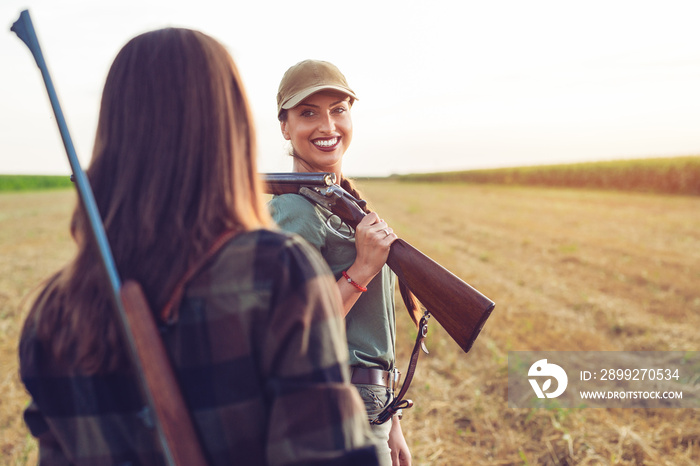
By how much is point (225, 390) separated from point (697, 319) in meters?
7.66

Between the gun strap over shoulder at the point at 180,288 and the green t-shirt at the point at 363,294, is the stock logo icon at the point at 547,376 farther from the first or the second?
the gun strap over shoulder at the point at 180,288

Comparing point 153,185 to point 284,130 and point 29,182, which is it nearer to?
point 284,130

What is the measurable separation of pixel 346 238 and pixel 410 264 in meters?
0.30

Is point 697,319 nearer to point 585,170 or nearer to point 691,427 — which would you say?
point 691,427

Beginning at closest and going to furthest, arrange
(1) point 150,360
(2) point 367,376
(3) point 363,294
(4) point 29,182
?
(1) point 150,360 < (2) point 367,376 < (3) point 363,294 < (4) point 29,182

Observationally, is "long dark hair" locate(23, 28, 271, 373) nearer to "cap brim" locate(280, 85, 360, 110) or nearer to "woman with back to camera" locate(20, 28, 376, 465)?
"woman with back to camera" locate(20, 28, 376, 465)

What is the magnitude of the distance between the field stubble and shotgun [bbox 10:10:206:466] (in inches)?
11.8

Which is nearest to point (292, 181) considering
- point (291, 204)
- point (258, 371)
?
point (291, 204)

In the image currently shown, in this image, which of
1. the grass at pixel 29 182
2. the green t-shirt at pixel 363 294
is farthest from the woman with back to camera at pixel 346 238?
the grass at pixel 29 182

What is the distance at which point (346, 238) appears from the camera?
88.7 inches

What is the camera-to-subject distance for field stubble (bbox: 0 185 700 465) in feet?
13.3

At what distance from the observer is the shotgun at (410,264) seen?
7.30 ft

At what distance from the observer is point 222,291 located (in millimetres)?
1144

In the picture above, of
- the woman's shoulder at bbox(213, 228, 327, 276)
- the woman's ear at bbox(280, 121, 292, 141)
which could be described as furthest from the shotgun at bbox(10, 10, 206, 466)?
the woman's ear at bbox(280, 121, 292, 141)
